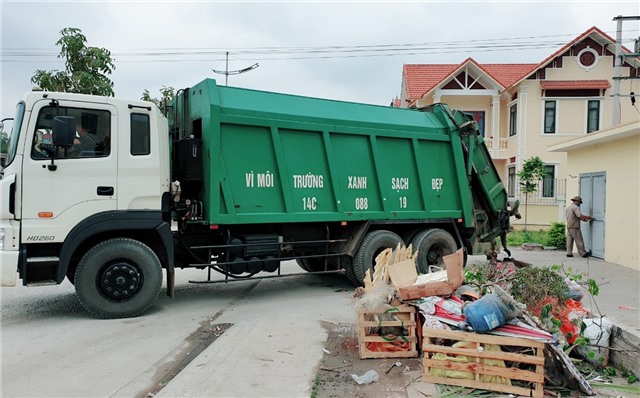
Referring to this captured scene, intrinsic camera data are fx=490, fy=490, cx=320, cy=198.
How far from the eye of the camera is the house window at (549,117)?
21312 millimetres

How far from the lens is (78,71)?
9.91 meters

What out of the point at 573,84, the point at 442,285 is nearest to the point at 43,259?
the point at 442,285

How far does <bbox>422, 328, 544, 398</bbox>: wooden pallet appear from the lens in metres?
3.71

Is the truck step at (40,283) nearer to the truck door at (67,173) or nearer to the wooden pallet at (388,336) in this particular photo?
the truck door at (67,173)

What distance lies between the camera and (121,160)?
582 cm

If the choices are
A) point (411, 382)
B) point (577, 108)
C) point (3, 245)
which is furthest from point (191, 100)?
point (577, 108)

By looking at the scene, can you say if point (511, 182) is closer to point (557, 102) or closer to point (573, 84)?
point (557, 102)

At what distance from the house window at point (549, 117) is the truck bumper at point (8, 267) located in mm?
21136

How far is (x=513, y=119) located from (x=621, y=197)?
13.0 meters

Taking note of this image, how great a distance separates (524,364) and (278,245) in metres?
3.90

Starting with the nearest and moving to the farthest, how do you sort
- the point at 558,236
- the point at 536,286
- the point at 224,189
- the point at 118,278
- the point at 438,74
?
the point at 536,286 < the point at 118,278 < the point at 224,189 < the point at 558,236 < the point at 438,74

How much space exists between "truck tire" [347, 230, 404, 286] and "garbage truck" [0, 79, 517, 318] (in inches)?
0.9

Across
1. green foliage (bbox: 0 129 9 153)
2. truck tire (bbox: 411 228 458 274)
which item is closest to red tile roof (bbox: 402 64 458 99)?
truck tire (bbox: 411 228 458 274)

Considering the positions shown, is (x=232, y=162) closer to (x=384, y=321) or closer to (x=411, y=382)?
(x=384, y=321)
